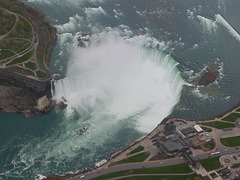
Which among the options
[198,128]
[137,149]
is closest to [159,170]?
[137,149]

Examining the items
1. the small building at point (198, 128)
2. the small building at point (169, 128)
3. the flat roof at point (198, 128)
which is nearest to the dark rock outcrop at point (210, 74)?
the small building at point (198, 128)

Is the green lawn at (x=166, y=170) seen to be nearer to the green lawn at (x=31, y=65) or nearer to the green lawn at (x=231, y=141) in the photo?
the green lawn at (x=231, y=141)

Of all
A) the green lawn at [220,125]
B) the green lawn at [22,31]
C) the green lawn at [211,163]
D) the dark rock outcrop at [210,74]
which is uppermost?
the dark rock outcrop at [210,74]

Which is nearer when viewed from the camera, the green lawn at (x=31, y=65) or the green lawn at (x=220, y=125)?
the green lawn at (x=220, y=125)

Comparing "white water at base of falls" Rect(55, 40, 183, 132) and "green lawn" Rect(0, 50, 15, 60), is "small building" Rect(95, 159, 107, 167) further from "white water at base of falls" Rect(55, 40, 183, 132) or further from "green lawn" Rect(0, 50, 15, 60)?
"green lawn" Rect(0, 50, 15, 60)

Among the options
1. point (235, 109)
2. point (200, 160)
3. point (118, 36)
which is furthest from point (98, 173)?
point (118, 36)

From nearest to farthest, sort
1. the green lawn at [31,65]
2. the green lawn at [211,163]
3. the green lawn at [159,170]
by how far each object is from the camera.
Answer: the green lawn at [159,170], the green lawn at [211,163], the green lawn at [31,65]

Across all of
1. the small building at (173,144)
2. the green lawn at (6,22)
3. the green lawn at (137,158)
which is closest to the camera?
the green lawn at (137,158)

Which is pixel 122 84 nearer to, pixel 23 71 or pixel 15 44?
pixel 23 71

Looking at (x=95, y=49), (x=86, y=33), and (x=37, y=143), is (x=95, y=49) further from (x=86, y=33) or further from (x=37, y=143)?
(x=37, y=143)
